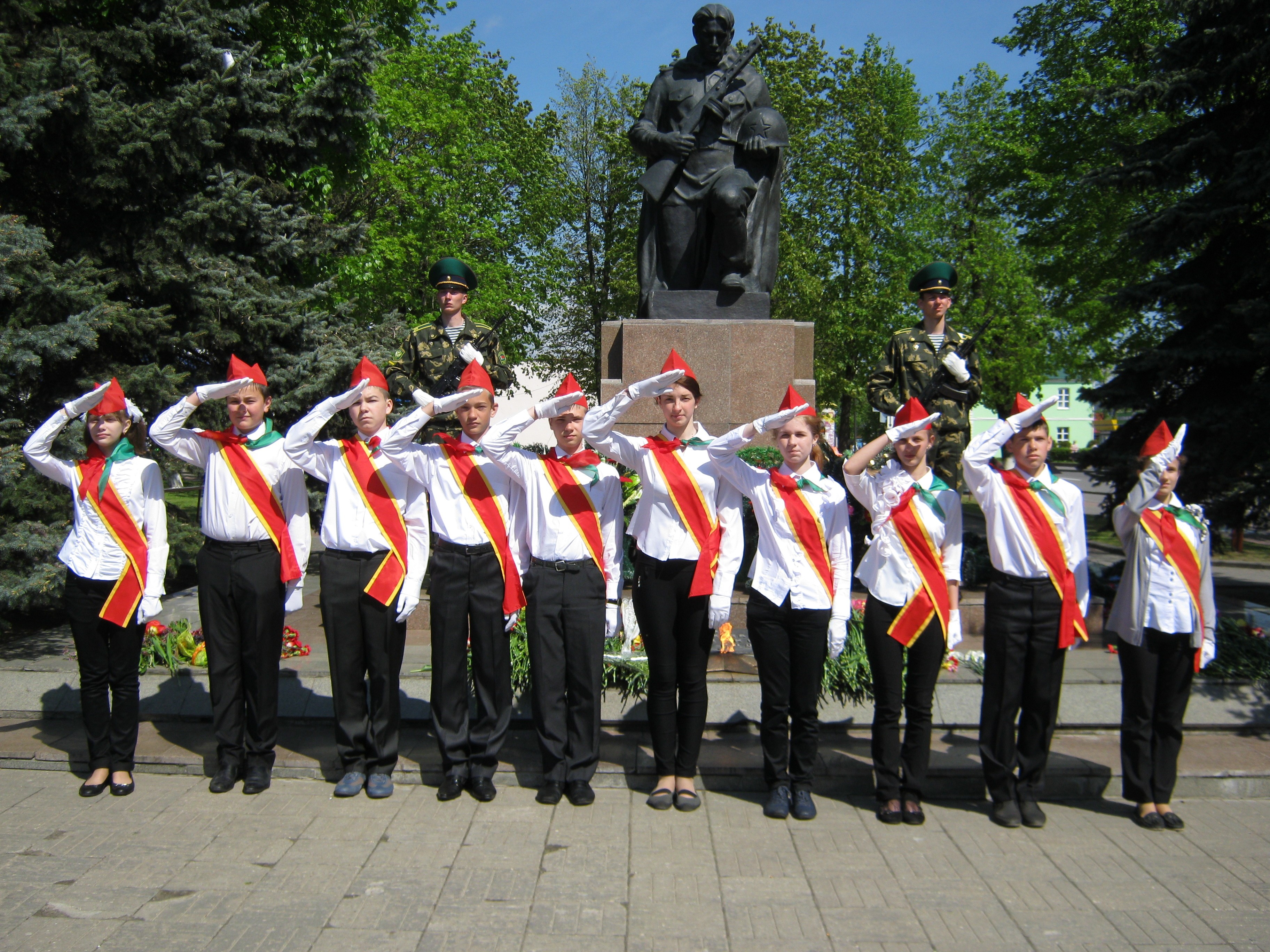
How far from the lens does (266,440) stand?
5.43 meters

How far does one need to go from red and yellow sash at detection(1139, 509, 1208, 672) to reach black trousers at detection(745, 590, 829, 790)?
172cm

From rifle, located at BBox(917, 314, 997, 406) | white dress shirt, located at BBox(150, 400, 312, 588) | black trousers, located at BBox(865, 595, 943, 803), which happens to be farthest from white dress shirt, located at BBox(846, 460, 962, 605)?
white dress shirt, located at BBox(150, 400, 312, 588)

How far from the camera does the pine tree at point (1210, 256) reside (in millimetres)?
8914

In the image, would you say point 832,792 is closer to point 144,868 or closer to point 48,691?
point 144,868

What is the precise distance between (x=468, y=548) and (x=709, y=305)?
12.1 ft

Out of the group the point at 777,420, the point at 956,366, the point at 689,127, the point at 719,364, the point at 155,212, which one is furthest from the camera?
the point at 155,212

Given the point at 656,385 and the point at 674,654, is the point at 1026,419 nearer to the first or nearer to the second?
the point at 656,385

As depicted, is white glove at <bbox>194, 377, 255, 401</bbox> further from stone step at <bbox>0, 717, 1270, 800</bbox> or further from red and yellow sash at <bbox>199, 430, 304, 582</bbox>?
stone step at <bbox>0, 717, 1270, 800</bbox>

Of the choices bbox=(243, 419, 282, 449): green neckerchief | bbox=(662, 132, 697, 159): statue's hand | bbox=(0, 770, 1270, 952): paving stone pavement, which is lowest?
bbox=(0, 770, 1270, 952): paving stone pavement

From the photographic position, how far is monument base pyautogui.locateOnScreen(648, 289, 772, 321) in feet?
26.1

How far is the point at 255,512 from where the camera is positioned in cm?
521

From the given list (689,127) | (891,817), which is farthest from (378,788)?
(689,127)

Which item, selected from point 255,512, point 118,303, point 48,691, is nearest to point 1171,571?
point 255,512

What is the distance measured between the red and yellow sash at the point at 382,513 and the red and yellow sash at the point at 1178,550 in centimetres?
380
